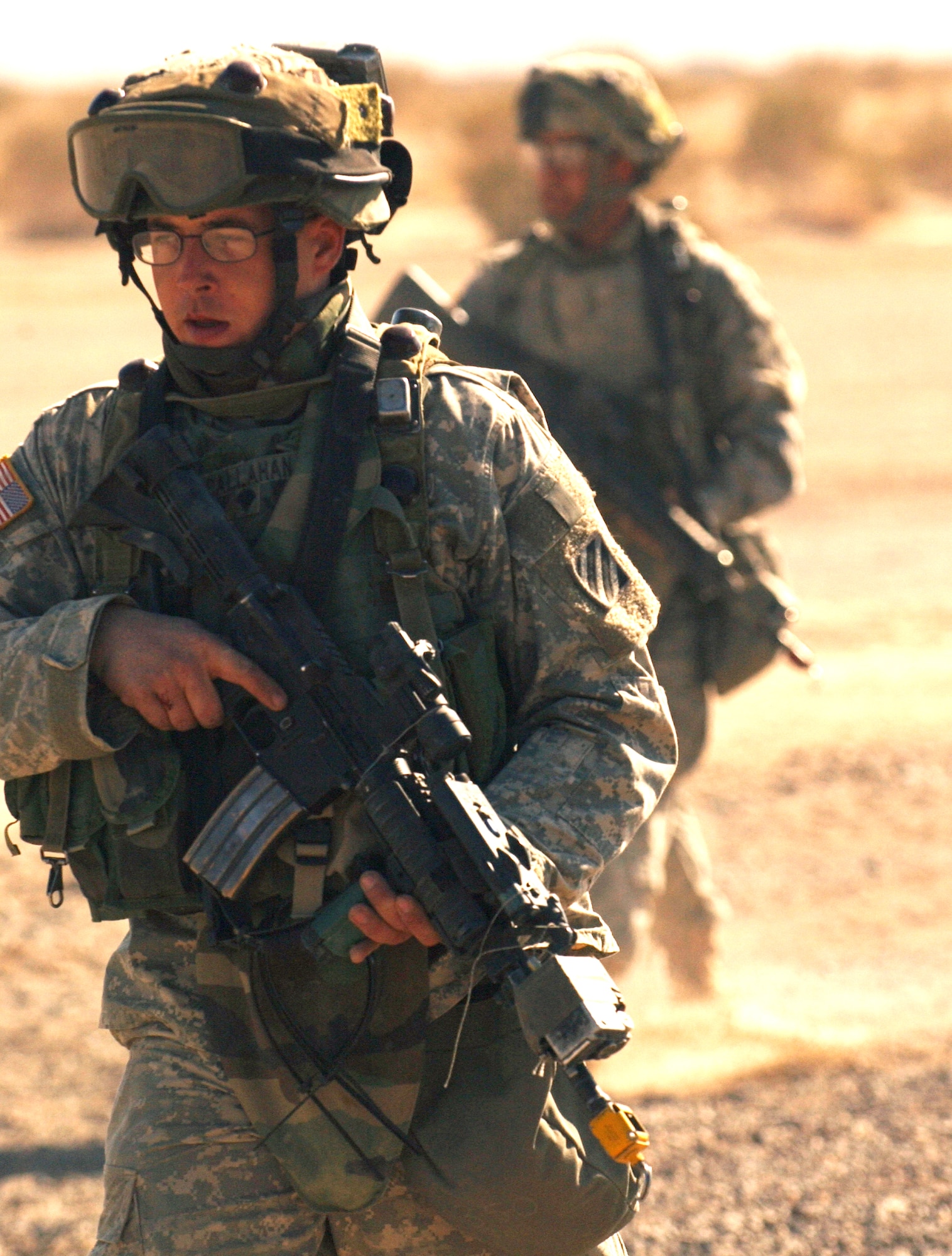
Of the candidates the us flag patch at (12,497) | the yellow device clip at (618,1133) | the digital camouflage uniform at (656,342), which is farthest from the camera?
the digital camouflage uniform at (656,342)

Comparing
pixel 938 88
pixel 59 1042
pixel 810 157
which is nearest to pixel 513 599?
pixel 59 1042

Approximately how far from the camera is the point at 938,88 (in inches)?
2003

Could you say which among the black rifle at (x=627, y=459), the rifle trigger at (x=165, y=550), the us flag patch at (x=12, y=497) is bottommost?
the black rifle at (x=627, y=459)

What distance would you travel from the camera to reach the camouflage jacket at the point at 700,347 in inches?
216

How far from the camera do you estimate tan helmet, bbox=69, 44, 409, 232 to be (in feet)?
8.61

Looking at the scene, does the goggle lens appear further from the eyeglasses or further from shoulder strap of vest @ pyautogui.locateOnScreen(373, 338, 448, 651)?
shoulder strap of vest @ pyautogui.locateOnScreen(373, 338, 448, 651)

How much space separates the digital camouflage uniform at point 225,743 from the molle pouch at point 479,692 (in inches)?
1.0

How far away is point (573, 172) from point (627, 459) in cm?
80

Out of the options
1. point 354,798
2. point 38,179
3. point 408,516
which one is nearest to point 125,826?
point 354,798

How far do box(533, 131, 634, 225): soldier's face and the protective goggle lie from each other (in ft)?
9.66

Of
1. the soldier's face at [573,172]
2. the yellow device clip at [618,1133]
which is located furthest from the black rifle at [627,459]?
the yellow device clip at [618,1133]

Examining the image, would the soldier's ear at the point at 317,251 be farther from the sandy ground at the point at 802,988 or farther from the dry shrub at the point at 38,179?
the dry shrub at the point at 38,179

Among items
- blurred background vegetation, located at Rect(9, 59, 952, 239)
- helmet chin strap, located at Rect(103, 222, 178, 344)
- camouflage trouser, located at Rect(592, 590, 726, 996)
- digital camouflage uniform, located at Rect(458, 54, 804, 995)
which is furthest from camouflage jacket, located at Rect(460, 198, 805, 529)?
blurred background vegetation, located at Rect(9, 59, 952, 239)

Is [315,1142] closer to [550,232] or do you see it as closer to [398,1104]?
[398,1104]
